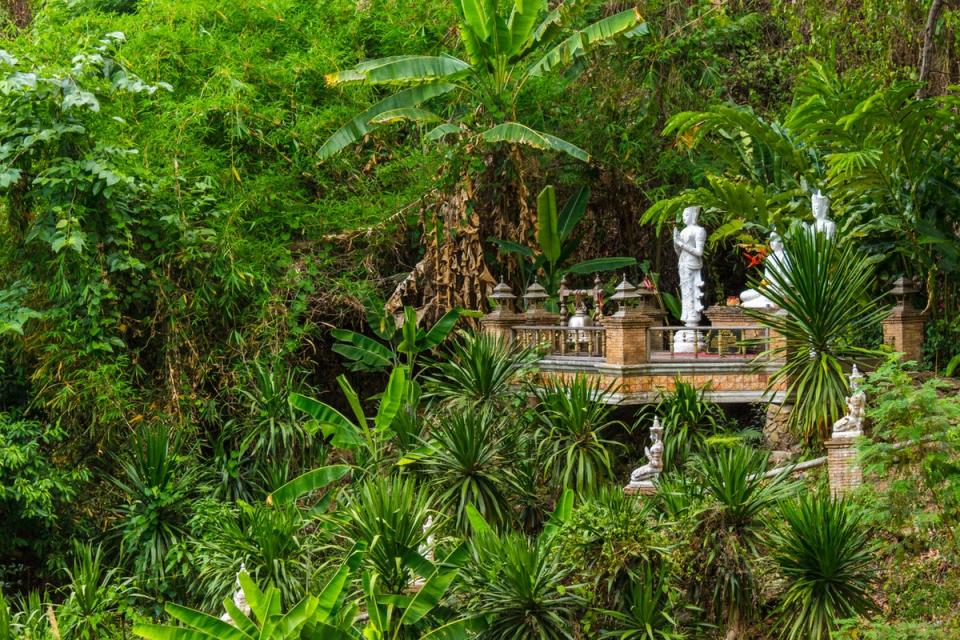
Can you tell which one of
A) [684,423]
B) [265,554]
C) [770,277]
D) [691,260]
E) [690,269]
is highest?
[691,260]

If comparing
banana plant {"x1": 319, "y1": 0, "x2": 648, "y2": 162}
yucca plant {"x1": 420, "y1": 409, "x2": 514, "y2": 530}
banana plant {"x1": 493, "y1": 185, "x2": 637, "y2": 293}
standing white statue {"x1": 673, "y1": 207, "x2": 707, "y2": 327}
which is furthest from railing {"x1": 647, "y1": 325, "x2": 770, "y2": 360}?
banana plant {"x1": 319, "y1": 0, "x2": 648, "y2": 162}

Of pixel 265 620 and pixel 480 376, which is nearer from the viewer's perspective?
pixel 265 620

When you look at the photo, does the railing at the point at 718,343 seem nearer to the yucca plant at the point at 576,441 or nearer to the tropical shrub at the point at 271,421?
the yucca plant at the point at 576,441

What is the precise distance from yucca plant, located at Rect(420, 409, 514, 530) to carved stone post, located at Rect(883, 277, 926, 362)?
4.69 meters

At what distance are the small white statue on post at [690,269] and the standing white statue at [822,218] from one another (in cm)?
Result: 147

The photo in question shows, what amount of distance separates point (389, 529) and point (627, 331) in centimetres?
440

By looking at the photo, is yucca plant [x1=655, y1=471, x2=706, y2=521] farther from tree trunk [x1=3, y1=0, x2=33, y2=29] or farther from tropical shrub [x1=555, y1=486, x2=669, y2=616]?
tree trunk [x1=3, y1=0, x2=33, y2=29]

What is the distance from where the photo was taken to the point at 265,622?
9.23 meters

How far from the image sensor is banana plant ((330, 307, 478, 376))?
14617 millimetres

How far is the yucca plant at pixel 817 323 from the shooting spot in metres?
12.4

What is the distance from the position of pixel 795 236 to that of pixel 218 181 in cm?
749

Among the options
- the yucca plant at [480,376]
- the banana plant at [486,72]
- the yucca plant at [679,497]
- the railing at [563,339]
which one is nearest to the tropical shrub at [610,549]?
the yucca plant at [679,497]

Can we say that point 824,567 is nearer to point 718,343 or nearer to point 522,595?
point 522,595

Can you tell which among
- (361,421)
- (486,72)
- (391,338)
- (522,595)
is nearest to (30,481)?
(361,421)
